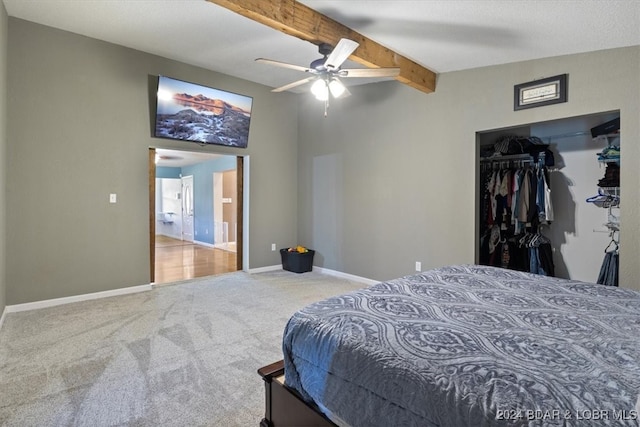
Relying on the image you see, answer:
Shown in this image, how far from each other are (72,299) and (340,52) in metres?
3.99

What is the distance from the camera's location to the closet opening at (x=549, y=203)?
3.83 meters

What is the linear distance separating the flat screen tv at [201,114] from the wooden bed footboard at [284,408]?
378cm

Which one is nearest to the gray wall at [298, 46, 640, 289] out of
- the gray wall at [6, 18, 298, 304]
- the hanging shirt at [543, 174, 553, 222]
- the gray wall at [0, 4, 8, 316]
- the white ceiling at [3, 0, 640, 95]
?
the white ceiling at [3, 0, 640, 95]

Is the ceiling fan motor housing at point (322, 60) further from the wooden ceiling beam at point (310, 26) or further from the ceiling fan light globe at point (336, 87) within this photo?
the ceiling fan light globe at point (336, 87)

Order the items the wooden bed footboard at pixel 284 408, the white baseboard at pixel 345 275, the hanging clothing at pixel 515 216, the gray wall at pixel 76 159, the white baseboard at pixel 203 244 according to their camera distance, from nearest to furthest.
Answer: the wooden bed footboard at pixel 284 408
the gray wall at pixel 76 159
the hanging clothing at pixel 515 216
the white baseboard at pixel 345 275
the white baseboard at pixel 203 244

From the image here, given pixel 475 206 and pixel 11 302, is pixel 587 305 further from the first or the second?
pixel 11 302

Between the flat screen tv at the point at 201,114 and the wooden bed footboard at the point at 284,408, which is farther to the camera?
the flat screen tv at the point at 201,114

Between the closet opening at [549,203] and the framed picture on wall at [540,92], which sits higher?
the framed picture on wall at [540,92]

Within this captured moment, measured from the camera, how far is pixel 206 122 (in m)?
4.68

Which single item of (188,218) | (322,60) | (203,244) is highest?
(322,60)

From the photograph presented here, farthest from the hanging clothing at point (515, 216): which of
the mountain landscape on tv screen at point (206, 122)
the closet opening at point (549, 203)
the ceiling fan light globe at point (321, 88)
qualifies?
the mountain landscape on tv screen at point (206, 122)

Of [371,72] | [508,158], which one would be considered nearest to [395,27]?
[371,72]

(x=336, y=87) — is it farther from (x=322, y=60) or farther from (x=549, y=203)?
(x=549, y=203)

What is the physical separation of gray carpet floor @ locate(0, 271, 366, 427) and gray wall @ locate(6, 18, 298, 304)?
45cm
